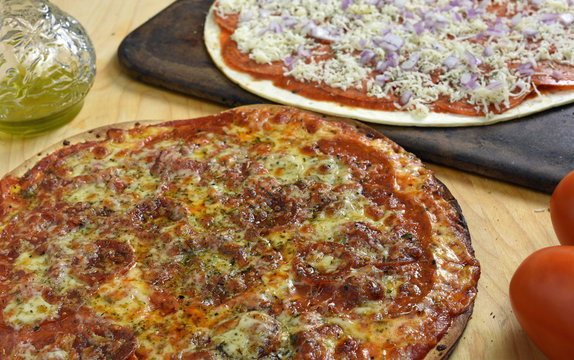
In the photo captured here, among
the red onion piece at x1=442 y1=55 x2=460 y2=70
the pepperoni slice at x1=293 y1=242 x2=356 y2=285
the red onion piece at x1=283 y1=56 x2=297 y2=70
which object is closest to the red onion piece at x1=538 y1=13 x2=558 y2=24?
the red onion piece at x1=442 y1=55 x2=460 y2=70

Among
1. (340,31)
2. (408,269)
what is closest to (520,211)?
(408,269)

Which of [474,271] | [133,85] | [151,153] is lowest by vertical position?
[133,85]

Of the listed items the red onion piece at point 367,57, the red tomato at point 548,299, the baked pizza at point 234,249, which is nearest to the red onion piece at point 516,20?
the red onion piece at point 367,57

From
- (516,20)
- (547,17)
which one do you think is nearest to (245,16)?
(516,20)

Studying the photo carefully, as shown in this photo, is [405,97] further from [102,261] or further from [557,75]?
[102,261]

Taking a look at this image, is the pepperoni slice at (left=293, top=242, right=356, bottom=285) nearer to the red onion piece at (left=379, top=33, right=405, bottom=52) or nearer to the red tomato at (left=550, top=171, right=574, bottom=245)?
the red tomato at (left=550, top=171, right=574, bottom=245)

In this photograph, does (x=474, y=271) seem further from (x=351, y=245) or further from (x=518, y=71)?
(x=518, y=71)
